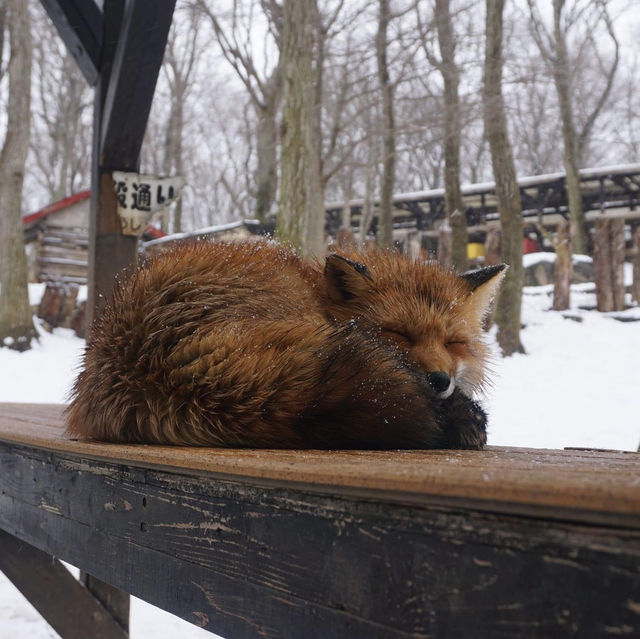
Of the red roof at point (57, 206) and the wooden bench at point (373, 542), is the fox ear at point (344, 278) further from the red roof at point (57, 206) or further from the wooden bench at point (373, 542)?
the red roof at point (57, 206)

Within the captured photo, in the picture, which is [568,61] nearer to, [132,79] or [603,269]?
[603,269]

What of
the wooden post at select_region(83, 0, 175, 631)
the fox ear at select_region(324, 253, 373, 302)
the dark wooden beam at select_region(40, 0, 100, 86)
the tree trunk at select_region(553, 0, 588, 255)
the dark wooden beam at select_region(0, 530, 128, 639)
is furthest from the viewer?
the tree trunk at select_region(553, 0, 588, 255)

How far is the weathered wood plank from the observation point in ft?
2.28

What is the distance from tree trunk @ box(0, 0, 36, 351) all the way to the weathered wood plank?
11335mm

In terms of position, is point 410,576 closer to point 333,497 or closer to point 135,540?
point 333,497

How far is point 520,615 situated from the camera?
2.39ft

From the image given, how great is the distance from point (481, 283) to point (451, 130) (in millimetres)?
9604

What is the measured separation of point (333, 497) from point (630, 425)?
415 centimetres

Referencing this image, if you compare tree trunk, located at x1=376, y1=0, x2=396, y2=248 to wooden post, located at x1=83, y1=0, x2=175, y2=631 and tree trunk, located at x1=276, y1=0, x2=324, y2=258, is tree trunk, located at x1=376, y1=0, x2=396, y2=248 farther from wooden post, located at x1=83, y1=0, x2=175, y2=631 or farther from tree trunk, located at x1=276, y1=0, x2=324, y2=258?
wooden post, located at x1=83, y1=0, x2=175, y2=631

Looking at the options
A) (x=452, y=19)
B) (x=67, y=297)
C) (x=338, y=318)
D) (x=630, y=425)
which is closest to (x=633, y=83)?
(x=452, y=19)

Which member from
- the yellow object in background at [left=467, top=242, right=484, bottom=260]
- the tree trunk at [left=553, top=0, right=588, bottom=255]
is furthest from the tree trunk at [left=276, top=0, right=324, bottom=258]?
the yellow object in background at [left=467, top=242, right=484, bottom=260]

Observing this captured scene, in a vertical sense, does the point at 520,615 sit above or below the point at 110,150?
below

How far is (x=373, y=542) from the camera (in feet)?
2.97

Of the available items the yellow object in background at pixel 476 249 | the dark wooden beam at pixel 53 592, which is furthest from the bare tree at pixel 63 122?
the dark wooden beam at pixel 53 592
